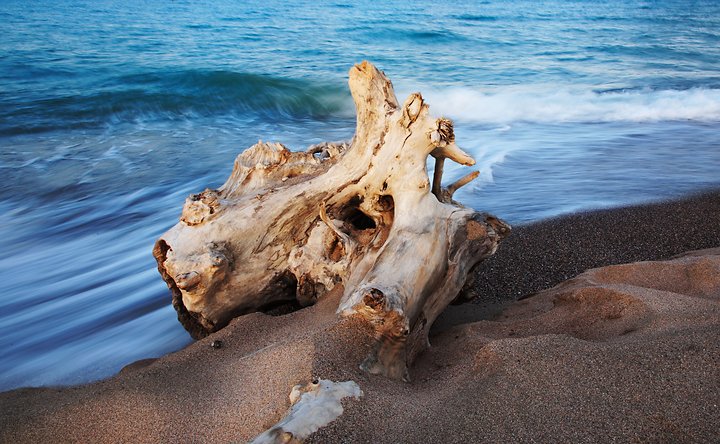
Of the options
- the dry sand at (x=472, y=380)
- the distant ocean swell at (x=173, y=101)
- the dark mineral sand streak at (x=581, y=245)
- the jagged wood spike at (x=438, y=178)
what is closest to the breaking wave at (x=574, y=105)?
the distant ocean swell at (x=173, y=101)

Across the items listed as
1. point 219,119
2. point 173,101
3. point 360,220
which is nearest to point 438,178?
point 360,220

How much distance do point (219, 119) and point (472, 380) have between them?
934 cm

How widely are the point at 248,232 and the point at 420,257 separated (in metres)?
0.87

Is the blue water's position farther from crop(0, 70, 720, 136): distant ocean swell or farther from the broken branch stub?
the broken branch stub

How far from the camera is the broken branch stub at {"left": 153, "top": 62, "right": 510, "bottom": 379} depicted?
8.91 ft

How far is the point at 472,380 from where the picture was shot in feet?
6.71

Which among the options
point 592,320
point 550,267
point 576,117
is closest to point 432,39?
point 576,117

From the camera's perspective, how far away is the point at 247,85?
12.3 metres

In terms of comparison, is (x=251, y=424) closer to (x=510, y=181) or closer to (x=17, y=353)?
(x=17, y=353)

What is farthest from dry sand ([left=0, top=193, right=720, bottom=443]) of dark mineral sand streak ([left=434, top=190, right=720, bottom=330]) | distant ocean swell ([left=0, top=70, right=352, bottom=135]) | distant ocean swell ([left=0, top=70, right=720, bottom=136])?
distant ocean swell ([left=0, top=70, right=352, bottom=135])

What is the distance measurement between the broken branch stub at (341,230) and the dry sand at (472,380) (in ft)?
0.65

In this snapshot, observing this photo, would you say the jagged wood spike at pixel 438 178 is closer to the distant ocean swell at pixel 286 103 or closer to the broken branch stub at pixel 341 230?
the broken branch stub at pixel 341 230

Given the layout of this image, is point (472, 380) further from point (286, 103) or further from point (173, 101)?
point (173, 101)

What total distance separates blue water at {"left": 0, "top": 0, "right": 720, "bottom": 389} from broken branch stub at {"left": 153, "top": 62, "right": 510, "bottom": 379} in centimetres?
67
